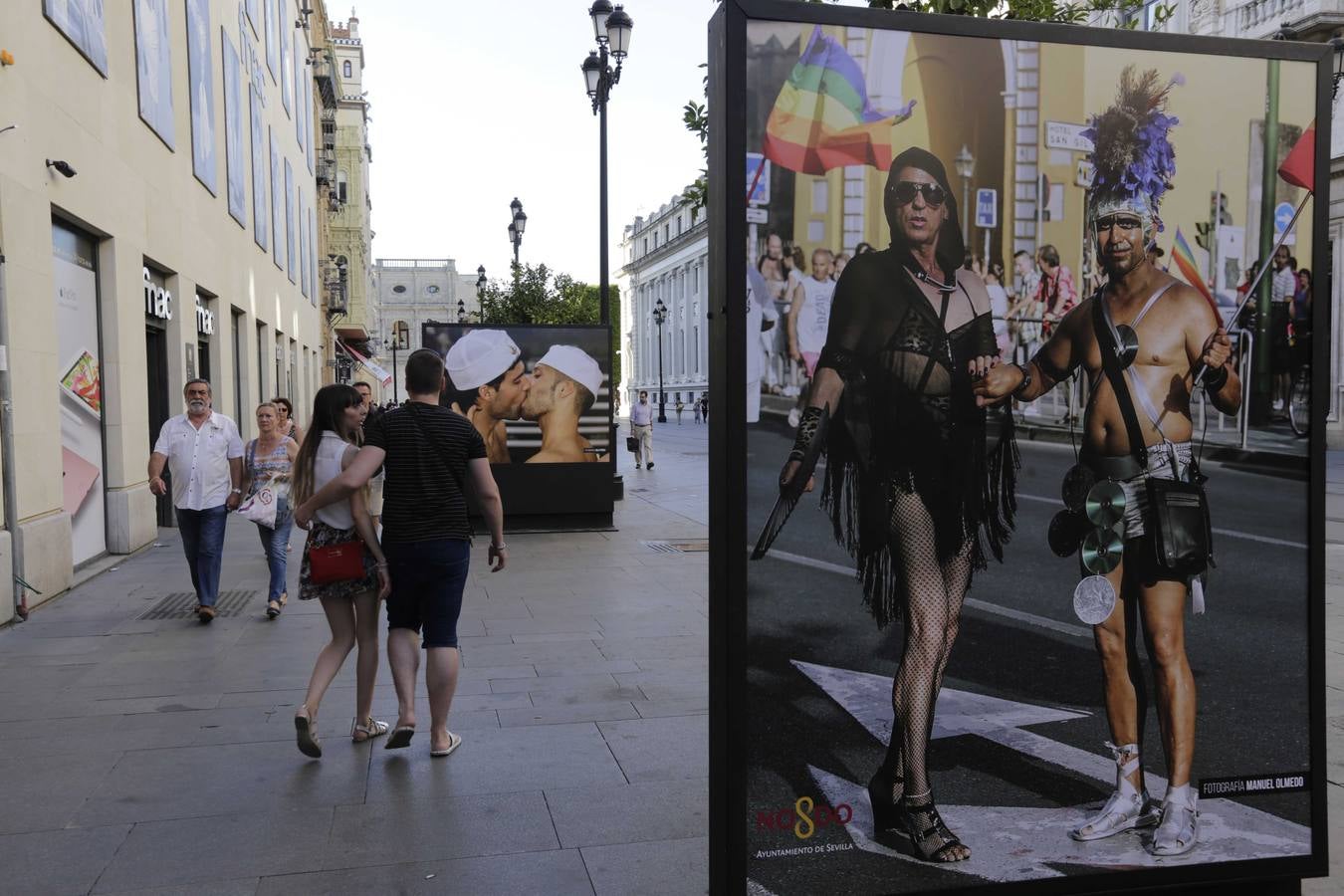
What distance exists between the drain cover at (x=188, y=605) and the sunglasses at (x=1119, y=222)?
7461 mm

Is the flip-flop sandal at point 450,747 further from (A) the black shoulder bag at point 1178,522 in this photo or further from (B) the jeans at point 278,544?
(B) the jeans at point 278,544

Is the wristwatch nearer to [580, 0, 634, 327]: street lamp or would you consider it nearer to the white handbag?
the white handbag

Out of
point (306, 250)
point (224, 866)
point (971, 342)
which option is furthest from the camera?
point (306, 250)

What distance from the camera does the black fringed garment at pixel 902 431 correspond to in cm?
285

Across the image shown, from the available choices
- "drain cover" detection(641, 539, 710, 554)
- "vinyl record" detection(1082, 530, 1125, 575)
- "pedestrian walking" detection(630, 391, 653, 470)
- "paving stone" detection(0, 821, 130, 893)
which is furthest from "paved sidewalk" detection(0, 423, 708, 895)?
"pedestrian walking" detection(630, 391, 653, 470)

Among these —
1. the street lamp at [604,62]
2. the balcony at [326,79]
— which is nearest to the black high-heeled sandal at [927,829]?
the street lamp at [604,62]

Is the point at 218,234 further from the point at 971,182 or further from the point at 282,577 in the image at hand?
the point at 971,182

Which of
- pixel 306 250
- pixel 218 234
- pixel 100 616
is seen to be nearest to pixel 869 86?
pixel 100 616

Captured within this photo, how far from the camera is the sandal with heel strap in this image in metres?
5.33

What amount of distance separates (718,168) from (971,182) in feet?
2.26

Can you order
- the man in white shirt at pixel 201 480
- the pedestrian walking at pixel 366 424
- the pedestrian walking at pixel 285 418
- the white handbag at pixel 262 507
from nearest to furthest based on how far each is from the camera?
1. the pedestrian walking at pixel 366 424
2. the man in white shirt at pixel 201 480
3. the white handbag at pixel 262 507
4. the pedestrian walking at pixel 285 418

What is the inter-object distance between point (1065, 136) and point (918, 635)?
139 centimetres

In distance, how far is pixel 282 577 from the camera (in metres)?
8.64

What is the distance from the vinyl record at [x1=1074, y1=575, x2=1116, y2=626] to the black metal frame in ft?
2.30
